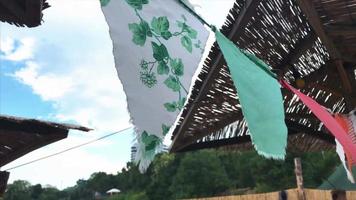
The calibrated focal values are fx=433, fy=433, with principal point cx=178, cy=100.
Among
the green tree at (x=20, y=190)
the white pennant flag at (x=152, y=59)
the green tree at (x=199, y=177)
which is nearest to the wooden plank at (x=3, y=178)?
the white pennant flag at (x=152, y=59)

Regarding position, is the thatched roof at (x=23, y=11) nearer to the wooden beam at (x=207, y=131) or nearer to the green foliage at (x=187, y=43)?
the green foliage at (x=187, y=43)

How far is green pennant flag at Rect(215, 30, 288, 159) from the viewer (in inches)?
56.8

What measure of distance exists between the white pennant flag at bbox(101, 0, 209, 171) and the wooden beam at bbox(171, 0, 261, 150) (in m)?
1.04

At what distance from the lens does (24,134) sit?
2.53 meters

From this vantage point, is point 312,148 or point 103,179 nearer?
point 312,148

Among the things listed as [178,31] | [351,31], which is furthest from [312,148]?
[178,31]

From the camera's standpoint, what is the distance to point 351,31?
2.62 metres

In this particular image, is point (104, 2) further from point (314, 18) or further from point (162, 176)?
point (162, 176)

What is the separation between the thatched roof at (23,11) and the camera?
239 centimetres

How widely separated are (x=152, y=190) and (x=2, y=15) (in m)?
27.0

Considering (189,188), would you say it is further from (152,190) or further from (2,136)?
(2,136)

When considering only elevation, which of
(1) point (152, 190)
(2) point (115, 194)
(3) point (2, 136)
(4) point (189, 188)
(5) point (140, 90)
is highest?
(5) point (140, 90)

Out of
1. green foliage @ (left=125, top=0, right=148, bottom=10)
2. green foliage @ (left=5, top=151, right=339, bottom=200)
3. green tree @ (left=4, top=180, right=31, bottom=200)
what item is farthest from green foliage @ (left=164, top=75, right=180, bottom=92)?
green tree @ (left=4, top=180, right=31, bottom=200)

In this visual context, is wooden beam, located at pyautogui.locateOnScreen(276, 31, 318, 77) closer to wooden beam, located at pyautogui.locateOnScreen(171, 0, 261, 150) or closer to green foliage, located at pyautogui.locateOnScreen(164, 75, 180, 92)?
wooden beam, located at pyautogui.locateOnScreen(171, 0, 261, 150)
